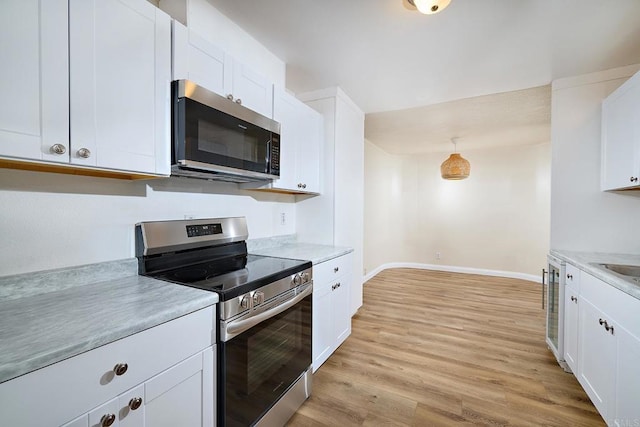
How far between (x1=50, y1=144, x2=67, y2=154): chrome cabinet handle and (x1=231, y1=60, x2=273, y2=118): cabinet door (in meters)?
0.94

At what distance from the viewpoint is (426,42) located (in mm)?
1981

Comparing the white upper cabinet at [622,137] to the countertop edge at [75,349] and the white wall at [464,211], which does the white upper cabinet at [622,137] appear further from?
the white wall at [464,211]

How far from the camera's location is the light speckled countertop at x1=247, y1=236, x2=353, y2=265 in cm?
210

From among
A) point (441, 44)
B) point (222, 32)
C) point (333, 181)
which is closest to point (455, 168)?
point (333, 181)

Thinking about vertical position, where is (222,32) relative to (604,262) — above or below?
above

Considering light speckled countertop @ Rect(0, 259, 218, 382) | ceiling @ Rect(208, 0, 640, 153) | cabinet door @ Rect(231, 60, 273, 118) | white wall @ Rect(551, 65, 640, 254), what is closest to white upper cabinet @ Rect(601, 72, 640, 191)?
white wall @ Rect(551, 65, 640, 254)

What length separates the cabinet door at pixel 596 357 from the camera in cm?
153

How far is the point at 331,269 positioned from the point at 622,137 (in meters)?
2.33

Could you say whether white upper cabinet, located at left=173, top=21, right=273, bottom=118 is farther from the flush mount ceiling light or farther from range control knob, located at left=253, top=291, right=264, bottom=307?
range control knob, located at left=253, top=291, right=264, bottom=307

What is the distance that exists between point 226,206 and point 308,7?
139cm

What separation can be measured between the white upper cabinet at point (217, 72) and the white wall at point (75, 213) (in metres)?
0.61

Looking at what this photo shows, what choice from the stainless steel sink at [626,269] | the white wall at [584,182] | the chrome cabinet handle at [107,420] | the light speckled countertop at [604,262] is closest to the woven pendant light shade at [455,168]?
the white wall at [584,182]

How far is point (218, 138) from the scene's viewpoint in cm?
156

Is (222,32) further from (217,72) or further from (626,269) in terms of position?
(626,269)
